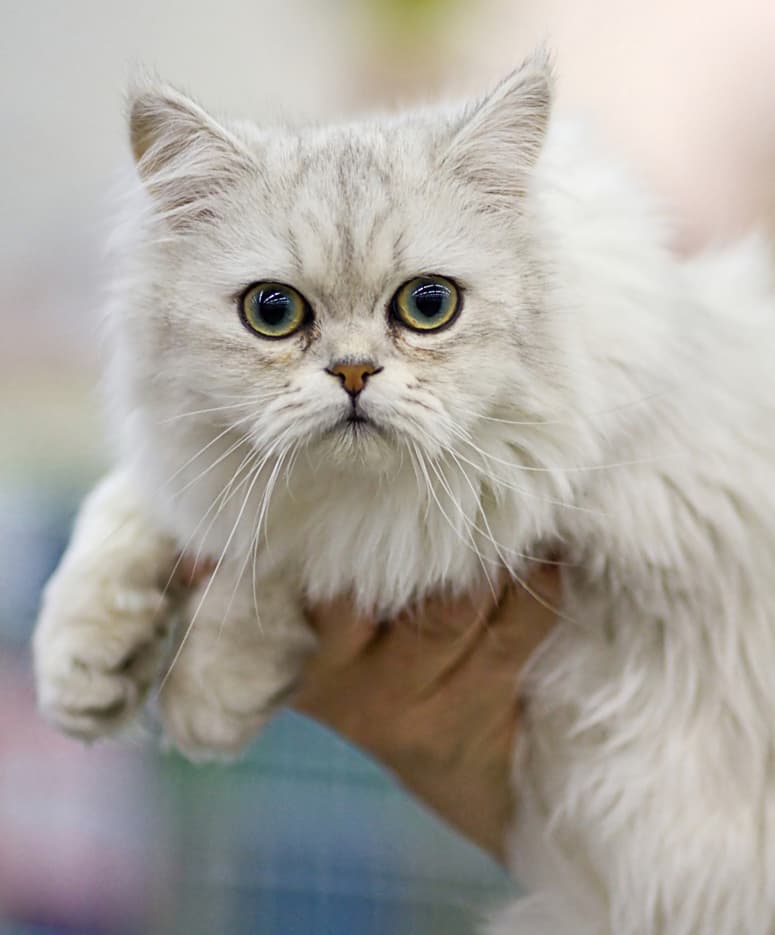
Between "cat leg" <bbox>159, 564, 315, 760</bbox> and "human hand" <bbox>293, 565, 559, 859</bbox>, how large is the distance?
4 cm

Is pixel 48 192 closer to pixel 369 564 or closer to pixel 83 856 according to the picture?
pixel 83 856

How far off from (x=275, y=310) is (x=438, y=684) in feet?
1.61

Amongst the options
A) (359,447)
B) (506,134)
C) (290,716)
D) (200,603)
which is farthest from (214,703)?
(290,716)

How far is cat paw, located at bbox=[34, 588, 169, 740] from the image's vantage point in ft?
3.34

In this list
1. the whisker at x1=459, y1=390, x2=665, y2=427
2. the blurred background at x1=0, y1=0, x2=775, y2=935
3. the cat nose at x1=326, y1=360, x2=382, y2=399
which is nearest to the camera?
the cat nose at x1=326, y1=360, x2=382, y2=399

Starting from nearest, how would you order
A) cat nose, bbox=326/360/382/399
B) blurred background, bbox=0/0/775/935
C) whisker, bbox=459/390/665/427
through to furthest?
cat nose, bbox=326/360/382/399, whisker, bbox=459/390/665/427, blurred background, bbox=0/0/775/935

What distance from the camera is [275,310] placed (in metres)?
0.83

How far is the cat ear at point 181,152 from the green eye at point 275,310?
0.12 metres

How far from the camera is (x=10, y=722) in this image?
5.81 ft

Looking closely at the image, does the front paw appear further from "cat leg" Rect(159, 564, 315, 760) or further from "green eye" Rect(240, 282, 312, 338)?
"green eye" Rect(240, 282, 312, 338)

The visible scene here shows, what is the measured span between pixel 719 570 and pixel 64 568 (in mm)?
737

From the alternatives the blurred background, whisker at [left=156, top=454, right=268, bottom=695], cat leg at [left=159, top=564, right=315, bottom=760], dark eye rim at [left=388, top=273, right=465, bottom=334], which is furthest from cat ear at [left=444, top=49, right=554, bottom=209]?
the blurred background

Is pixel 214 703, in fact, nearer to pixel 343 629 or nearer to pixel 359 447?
pixel 343 629

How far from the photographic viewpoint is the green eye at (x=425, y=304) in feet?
2.71
